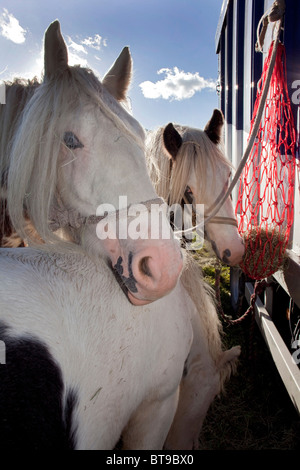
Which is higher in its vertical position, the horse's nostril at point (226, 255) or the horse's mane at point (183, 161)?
the horse's mane at point (183, 161)

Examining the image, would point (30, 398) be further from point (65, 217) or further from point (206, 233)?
point (206, 233)

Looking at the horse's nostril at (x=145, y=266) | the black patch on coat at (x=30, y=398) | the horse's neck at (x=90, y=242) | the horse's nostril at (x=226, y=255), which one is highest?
the horse's neck at (x=90, y=242)

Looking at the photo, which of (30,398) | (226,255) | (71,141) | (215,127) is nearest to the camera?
(30,398)

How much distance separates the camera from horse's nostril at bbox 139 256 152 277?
887 millimetres

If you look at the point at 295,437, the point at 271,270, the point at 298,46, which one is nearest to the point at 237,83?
the point at 298,46

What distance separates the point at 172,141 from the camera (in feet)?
6.22

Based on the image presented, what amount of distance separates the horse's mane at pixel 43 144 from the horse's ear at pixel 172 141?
0.88 meters

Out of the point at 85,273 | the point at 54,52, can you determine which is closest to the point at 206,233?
the point at 85,273

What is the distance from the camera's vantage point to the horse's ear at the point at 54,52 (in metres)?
1.04

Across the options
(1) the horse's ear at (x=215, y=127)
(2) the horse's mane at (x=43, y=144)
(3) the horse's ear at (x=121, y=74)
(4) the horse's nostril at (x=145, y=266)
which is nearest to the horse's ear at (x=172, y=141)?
(1) the horse's ear at (x=215, y=127)

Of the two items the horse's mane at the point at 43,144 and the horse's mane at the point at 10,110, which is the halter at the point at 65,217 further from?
the horse's mane at the point at 10,110

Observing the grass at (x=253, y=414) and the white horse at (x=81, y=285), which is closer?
the white horse at (x=81, y=285)

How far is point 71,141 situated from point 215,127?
140cm

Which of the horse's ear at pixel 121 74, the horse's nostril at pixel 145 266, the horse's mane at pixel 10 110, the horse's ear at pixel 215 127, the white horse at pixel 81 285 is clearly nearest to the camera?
the white horse at pixel 81 285
